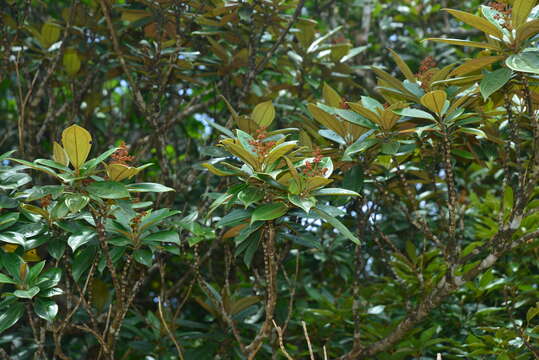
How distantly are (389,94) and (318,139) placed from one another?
0.41 m

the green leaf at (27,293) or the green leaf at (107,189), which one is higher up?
the green leaf at (107,189)

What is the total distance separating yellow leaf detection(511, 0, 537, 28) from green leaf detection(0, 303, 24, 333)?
1934mm

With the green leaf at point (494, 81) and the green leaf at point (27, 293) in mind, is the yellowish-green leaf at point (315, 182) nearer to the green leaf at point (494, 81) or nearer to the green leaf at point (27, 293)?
the green leaf at point (494, 81)

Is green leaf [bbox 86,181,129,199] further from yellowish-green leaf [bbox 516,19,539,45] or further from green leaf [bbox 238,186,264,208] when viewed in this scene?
yellowish-green leaf [bbox 516,19,539,45]

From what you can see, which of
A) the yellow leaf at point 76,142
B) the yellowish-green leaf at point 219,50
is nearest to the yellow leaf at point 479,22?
the yellow leaf at point 76,142

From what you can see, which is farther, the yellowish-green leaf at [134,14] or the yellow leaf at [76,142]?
the yellowish-green leaf at [134,14]

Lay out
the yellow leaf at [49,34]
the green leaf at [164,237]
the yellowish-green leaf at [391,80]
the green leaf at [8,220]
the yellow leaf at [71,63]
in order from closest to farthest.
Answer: the green leaf at [8,220] → the green leaf at [164,237] → the yellowish-green leaf at [391,80] → the yellow leaf at [49,34] → the yellow leaf at [71,63]

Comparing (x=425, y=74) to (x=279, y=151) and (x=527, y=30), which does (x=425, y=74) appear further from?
(x=279, y=151)

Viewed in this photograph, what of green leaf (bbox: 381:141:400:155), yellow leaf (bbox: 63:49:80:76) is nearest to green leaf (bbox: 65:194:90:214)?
green leaf (bbox: 381:141:400:155)

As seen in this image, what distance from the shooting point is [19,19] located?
358 centimetres

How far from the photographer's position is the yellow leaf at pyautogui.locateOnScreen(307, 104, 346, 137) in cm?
249

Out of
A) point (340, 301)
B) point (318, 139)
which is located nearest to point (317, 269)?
point (340, 301)

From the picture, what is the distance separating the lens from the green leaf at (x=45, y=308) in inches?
84.0

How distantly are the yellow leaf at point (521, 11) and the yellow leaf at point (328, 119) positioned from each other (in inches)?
27.9
